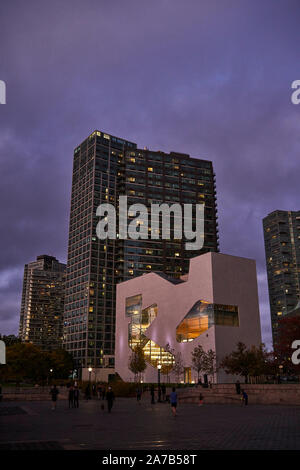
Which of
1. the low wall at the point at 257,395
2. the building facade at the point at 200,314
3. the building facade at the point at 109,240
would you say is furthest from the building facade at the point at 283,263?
the low wall at the point at 257,395

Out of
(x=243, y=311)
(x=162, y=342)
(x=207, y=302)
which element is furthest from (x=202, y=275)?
(x=162, y=342)

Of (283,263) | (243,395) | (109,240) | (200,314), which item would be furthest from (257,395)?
(283,263)

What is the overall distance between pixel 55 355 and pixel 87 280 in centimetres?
2739

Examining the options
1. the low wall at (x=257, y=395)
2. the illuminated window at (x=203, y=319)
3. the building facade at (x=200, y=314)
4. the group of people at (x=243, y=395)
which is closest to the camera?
the low wall at (x=257, y=395)

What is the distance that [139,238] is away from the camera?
13900 centimetres

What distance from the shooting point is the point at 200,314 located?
71500 mm

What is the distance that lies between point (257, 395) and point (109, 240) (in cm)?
11095

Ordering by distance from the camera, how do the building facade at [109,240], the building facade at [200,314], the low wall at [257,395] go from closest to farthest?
the low wall at [257,395] < the building facade at [200,314] < the building facade at [109,240]

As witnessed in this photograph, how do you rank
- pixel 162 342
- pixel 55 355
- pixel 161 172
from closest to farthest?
pixel 162 342 < pixel 55 355 < pixel 161 172

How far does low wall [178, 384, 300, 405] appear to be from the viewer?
32.4 m

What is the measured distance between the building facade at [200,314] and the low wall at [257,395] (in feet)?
87.7

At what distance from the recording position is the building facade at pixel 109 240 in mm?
133125

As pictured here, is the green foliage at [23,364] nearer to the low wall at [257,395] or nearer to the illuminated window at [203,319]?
the illuminated window at [203,319]

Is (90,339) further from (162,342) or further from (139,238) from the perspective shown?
(162,342)
